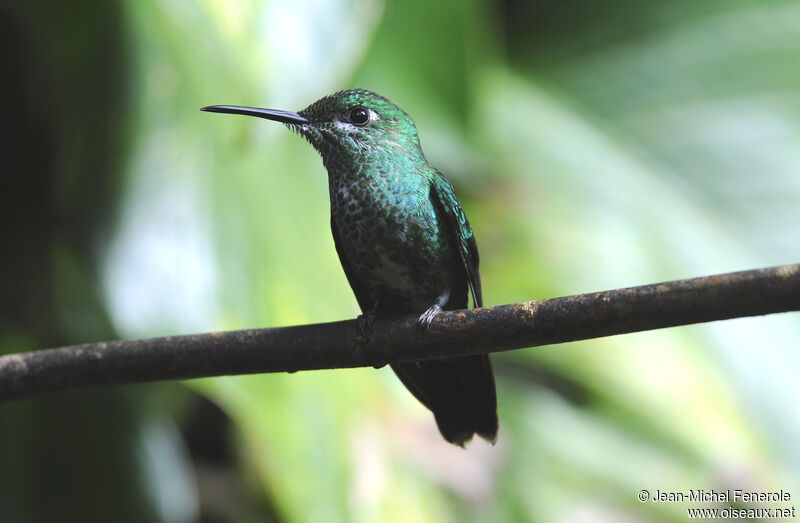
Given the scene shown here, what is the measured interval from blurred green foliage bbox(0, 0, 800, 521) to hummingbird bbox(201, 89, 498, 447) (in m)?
0.29

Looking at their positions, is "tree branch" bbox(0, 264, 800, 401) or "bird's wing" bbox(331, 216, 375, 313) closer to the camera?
"tree branch" bbox(0, 264, 800, 401)

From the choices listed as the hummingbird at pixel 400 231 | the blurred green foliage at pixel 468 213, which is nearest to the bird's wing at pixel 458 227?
the hummingbird at pixel 400 231

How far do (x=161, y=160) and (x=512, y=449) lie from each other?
1848mm

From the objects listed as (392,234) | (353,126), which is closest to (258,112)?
(353,126)

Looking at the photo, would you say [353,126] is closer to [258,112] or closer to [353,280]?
[258,112]

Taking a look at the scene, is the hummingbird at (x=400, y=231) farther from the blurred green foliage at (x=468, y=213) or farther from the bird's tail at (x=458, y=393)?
the blurred green foliage at (x=468, y=213)

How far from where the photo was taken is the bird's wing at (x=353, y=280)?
7.20 ft

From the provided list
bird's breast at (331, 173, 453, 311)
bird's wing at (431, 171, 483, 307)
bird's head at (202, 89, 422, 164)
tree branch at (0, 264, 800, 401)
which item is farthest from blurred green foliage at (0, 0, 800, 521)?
tree branch at (0, 264, 800, 401)

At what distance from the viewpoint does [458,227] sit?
2131 millimetres

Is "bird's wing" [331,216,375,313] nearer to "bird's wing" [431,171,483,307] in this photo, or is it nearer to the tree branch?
"bird's wing" [431,171,483,307]

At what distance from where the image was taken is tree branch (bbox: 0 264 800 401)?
4.27 feet

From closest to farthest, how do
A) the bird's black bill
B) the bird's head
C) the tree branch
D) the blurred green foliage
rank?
the tree branch → the bird's black bill → the bird's head → the blurred green foliage

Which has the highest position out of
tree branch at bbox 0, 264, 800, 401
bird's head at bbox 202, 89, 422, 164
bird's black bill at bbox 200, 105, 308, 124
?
bird's head at bbox 202, 89, 422, 164

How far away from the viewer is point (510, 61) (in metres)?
5.09
